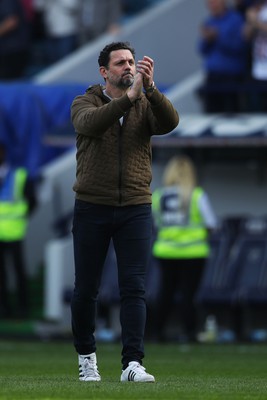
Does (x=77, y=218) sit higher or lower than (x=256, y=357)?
higher

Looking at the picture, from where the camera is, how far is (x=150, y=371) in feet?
40.5

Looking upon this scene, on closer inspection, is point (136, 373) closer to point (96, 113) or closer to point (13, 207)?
point (96, 113)

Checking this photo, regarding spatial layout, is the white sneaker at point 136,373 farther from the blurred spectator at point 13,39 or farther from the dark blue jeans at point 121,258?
the blurred spectator at point 13,39

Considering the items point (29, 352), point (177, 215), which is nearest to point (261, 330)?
point (177, 215)

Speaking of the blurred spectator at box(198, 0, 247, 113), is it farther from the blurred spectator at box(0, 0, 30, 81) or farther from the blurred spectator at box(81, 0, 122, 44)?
the blurred spectator at box(0, 0, 30, 81)

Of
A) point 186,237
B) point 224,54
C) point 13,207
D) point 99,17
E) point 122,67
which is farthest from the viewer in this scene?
point 99,17

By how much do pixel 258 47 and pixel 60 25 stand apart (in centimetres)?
402

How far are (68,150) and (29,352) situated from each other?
245 inches

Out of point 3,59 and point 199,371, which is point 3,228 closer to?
point 3,59

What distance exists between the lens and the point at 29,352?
1600 cm

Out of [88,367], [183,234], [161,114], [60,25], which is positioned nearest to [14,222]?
[183,234]

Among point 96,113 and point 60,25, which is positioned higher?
point 60,25

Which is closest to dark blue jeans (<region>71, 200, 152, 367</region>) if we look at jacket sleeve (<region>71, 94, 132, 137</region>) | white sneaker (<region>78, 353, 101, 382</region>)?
white sneaker (<region>78, 353, 101, 382</region>)

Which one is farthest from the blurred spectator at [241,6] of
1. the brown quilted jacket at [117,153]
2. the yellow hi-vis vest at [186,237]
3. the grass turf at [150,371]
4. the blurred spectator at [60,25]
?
the brown quilted jacket at [117,153]
